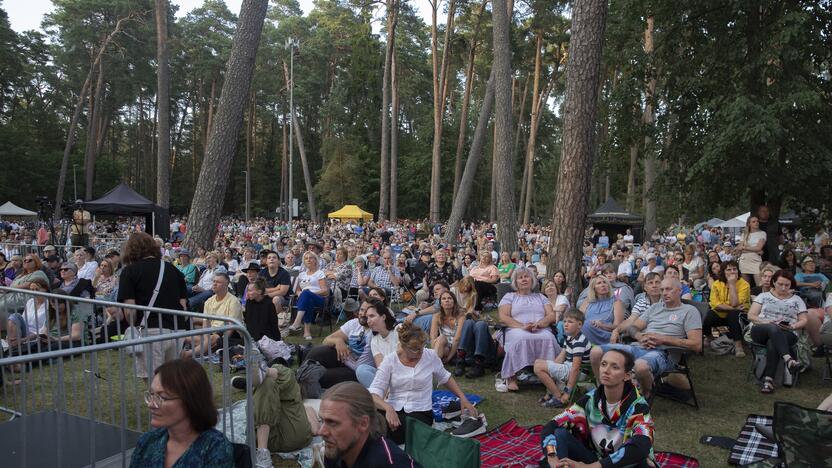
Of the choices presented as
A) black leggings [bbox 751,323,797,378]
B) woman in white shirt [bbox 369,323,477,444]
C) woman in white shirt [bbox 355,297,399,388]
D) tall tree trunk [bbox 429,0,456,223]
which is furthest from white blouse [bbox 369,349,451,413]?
tall tree trunk [bbox 429,0,456,223]

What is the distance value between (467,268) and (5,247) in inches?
462

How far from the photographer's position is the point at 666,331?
5.22 metres

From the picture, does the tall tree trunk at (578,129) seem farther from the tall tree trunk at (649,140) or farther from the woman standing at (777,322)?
the tall tree trunk at (649,140)

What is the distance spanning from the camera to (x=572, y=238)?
8047mm

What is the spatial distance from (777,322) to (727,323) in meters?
1.49

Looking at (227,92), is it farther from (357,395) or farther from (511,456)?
(357,395)

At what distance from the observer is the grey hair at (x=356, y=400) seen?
87.4 inches

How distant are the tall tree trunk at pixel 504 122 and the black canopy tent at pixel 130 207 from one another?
9.68 m

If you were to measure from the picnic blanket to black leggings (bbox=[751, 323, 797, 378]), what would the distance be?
1.20 meters

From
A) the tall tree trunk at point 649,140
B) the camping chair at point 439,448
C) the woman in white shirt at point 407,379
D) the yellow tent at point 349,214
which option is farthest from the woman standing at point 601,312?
the yellow tent at point 349,214

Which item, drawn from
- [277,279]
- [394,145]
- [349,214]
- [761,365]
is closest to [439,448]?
[761,365]

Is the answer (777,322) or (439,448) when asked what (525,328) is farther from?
(439,448)

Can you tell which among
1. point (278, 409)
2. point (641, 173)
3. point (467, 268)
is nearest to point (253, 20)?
point (467, 268)

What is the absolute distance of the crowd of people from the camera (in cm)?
226
